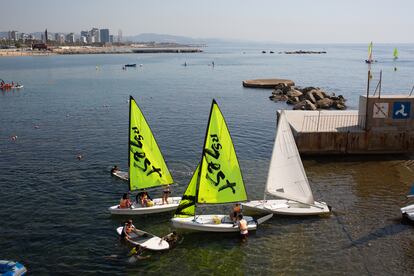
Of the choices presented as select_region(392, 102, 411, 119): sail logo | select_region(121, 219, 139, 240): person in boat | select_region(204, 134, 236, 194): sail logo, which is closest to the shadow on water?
select_region(204, 134, 236, 194): sail logo

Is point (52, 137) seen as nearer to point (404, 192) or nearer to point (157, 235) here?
point (157, 235)

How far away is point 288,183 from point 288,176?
521mm

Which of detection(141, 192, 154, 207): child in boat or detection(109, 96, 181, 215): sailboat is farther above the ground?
detection(109, 96, 181, 215): sailboat

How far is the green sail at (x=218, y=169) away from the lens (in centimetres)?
2806

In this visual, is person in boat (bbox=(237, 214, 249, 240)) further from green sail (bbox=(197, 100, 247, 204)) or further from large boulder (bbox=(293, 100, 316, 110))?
large boulder (bbox=(293, 100, 316, 110))

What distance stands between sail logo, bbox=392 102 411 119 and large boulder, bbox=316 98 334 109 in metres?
31.2

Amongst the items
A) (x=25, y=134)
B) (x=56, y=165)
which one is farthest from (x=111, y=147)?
(x=25, y=134)

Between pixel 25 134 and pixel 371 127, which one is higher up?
pixel 371 127

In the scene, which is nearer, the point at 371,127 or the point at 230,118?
the point at 371,127

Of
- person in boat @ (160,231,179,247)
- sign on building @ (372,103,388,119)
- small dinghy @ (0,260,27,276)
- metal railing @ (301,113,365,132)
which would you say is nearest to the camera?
small dinghy @ (0,260,27,276)

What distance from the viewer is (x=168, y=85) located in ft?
384

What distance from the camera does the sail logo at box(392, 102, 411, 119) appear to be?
145 ft

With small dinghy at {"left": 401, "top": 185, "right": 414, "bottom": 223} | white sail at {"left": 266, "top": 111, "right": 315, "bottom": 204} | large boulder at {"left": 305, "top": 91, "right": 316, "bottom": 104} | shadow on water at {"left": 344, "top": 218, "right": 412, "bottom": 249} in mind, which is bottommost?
shadow on water at {"left": 344, "top": 218, "right": 412, "bottom": 249}

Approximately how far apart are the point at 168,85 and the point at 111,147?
6897 centimetres
